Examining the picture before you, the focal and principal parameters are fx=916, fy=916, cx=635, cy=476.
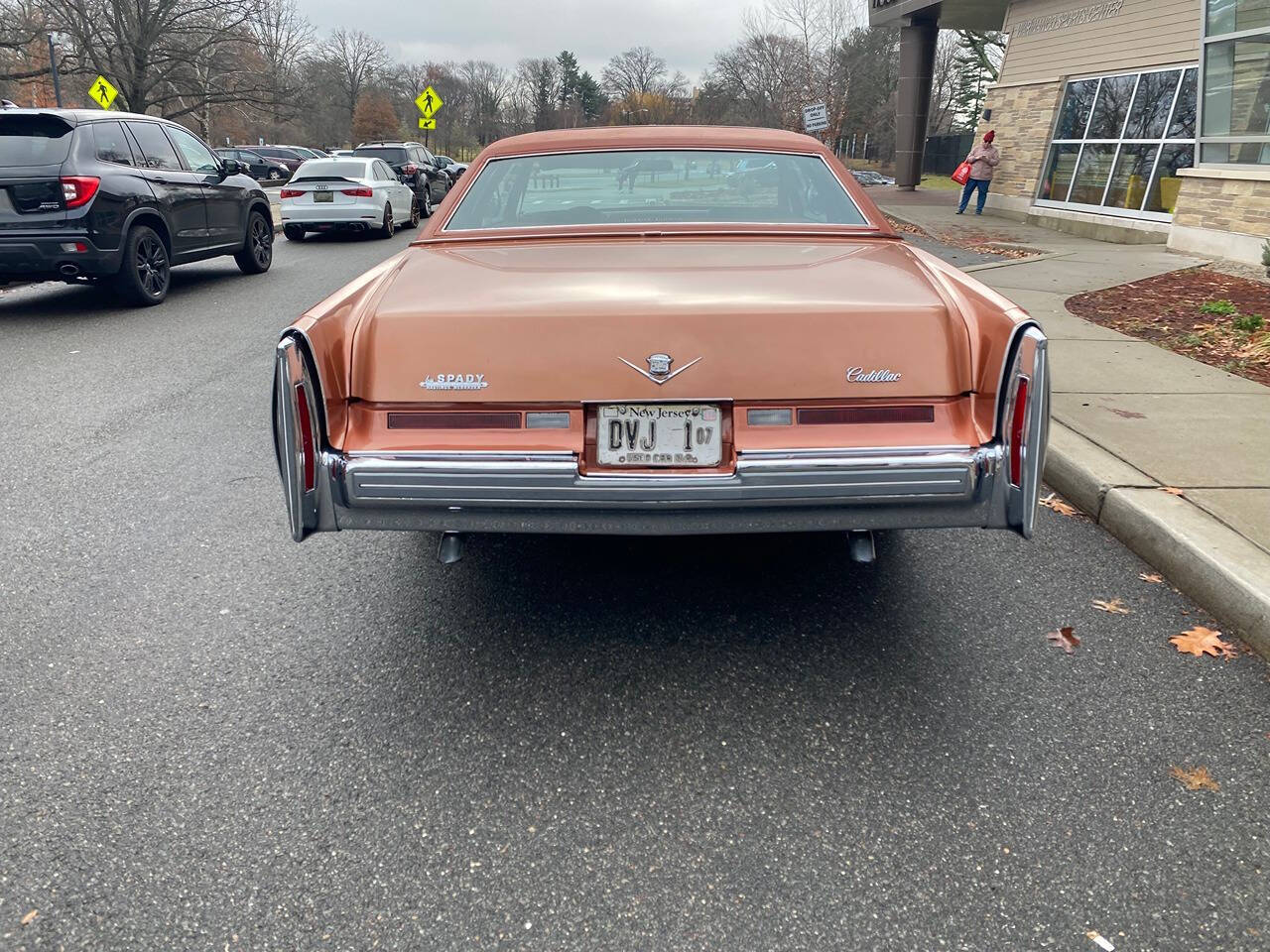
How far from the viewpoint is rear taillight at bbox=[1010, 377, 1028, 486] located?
258 cm

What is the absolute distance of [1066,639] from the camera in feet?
10.6

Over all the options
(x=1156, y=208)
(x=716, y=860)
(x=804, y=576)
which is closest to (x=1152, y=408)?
(x=804, y=576)

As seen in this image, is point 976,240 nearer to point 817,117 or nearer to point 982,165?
point 982,165

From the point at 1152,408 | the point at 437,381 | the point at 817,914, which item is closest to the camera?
the point at 817,914

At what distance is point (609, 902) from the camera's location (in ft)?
6.77

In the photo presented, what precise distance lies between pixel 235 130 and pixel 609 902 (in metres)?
80.5

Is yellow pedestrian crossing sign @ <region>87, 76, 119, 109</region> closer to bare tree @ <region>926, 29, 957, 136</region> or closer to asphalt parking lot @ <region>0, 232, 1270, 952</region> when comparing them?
asphalt parking lot @ <region>0, 232, 1270, 952</region>

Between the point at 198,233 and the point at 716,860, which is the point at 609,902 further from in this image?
the point at 198,233

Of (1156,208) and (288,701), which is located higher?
(1156,208)

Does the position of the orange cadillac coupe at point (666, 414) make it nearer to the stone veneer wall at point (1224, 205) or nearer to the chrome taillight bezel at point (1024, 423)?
the chrome taillight bezel at point (1024, 423)

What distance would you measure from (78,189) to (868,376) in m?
8.30

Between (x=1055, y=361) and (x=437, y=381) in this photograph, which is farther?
(x=1055, y=361)

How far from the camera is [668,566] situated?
370 cm

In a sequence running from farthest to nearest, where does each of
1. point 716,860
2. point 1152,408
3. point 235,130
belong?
point 235,130 → point 1152,408 → point 716,860
